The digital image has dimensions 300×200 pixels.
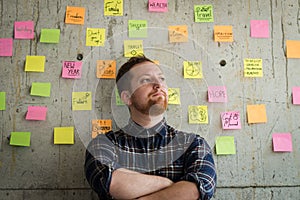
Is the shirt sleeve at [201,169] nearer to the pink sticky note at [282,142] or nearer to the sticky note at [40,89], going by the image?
the pink sticky note at [282,142]

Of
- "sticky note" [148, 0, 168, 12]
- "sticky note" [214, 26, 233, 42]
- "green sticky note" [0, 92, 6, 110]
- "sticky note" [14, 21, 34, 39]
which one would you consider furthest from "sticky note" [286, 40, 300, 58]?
"green sticky note" [0, 92, 6, 110]

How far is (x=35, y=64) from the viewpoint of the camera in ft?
5.82

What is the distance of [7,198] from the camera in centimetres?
169

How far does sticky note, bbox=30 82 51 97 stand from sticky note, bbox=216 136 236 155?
0.85 m

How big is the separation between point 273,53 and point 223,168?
0.63m

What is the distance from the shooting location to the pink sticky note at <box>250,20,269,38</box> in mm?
1858

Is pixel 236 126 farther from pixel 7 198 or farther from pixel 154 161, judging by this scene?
pixel 7 198

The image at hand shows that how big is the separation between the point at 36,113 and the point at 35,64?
0.24 m

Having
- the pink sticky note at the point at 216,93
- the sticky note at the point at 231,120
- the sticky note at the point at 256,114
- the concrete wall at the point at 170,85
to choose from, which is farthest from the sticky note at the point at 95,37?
the sticky note at the point at 256,114

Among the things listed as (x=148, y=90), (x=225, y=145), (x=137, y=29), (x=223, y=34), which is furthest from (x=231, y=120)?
(x=137, y=29)

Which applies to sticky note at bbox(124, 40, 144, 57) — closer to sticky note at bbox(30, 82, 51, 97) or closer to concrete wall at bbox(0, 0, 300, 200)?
concrete wall at bbox(0, 0, 300, 200)

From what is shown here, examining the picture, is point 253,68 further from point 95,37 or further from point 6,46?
point 6,46

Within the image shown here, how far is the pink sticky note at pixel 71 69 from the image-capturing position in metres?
1.77

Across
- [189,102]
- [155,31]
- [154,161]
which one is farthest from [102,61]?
[154,161]
